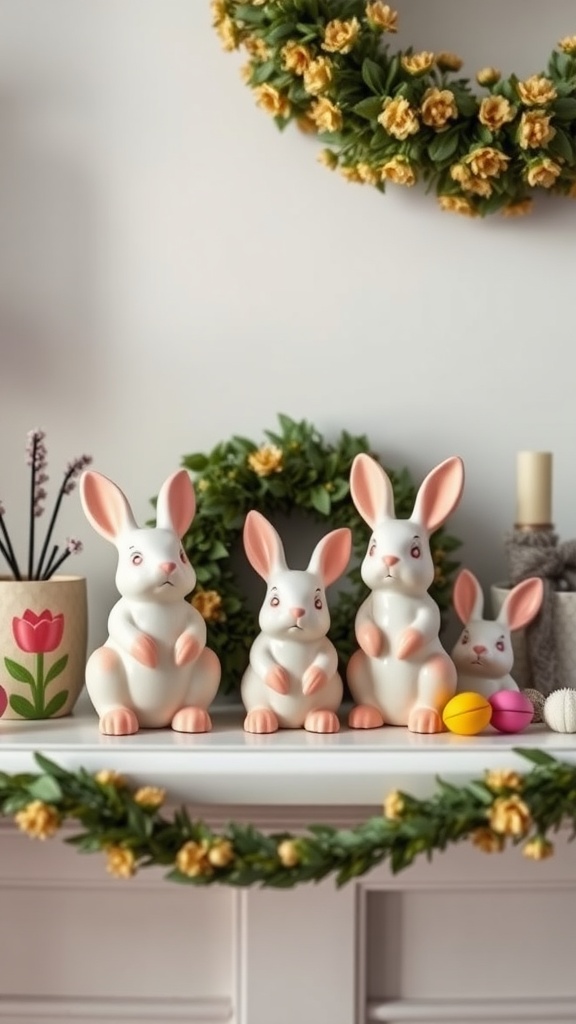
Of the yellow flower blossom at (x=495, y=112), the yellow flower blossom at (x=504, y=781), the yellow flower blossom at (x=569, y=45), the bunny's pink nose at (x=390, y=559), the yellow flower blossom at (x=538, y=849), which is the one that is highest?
the yellow flower blossom at (x=569, y=45)

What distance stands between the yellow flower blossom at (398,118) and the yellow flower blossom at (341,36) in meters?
0.06

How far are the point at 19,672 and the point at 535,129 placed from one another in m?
0.64

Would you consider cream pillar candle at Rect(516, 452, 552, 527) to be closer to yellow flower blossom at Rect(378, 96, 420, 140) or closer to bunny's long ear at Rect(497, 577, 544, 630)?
bunny's long ear at Rect(497, 577, 544, 630)

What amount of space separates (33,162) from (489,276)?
44 centimetres

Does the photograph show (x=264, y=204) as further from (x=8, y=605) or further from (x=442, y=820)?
(x=442, y=820)

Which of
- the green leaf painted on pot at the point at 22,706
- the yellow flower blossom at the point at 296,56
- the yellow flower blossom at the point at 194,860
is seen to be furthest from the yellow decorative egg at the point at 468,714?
the yellow flower blossom at the point at 296,56

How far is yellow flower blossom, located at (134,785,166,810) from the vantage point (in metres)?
0.80

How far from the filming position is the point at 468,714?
2.89ft

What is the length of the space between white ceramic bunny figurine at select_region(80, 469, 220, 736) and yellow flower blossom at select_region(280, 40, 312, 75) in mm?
380

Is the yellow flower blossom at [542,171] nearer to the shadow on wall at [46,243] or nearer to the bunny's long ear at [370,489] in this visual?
the bunny's long ear at [370,489]

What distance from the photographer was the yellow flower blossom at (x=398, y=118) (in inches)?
39.1

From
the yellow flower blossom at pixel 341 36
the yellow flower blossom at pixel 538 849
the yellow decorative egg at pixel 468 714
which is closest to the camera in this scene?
the yellow flower blossom at pixel 538 849

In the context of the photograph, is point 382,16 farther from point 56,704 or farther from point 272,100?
point 56,704

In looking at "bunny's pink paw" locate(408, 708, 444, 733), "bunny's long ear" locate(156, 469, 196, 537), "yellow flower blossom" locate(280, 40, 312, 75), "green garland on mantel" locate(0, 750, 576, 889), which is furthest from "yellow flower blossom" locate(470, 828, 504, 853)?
"yellow flower blossom" locate(280, 40, 312, 75)
